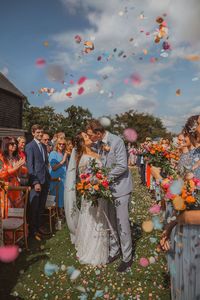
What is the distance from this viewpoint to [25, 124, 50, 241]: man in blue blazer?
241 inches

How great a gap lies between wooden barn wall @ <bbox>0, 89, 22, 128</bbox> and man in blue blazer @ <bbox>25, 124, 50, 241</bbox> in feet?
74.4

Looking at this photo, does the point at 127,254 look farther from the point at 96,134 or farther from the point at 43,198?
the point at 43,198

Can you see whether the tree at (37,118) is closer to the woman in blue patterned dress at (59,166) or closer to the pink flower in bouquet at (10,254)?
the woman in blue patterned dress at (59,166)

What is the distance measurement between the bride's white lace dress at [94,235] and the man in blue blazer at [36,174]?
1551 mm

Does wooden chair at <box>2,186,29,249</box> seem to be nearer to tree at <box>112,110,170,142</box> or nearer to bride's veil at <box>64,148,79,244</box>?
bride's veil at <box>64,148,79,244</box>

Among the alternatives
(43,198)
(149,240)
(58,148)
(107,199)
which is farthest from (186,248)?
(58,148)

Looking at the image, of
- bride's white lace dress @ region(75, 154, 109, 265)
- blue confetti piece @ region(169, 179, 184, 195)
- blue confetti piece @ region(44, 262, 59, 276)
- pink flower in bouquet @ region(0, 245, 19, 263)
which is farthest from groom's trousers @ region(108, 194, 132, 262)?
blue confetti piece @ region(169, 179, 184, 195)

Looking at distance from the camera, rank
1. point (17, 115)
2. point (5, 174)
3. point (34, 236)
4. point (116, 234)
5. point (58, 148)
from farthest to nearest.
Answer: point (17, 115)
point (58, 148)
point (34, 236)
point (5, 174)
point (116, 234)

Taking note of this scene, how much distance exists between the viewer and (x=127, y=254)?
15.4 ft

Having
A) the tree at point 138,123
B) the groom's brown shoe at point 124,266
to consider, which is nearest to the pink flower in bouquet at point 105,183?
the groom's brown shoe at point 124,266

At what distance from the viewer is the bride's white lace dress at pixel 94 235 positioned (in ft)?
15.8

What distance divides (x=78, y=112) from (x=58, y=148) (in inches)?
932

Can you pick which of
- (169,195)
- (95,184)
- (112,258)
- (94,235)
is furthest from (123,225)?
(169,195)

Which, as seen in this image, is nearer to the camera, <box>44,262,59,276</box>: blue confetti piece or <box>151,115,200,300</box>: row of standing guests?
<box>151,115,200,300</box>: row of standing guests
